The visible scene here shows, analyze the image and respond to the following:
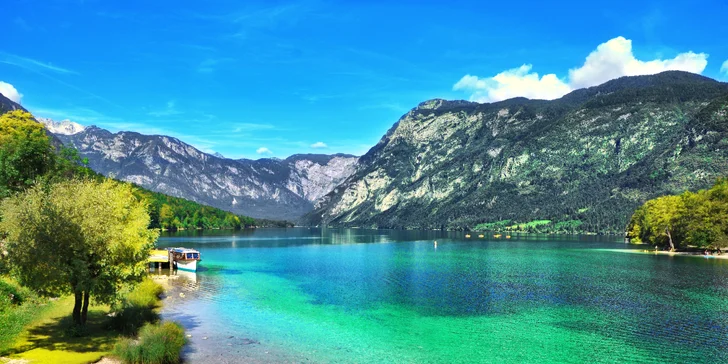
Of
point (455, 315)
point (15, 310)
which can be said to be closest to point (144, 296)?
point (15, 310)

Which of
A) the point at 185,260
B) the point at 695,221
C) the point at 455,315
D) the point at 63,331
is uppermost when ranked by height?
the point at 695,221

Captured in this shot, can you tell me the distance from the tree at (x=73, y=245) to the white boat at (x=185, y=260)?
180 feet

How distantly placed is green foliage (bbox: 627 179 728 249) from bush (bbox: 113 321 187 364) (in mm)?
143518

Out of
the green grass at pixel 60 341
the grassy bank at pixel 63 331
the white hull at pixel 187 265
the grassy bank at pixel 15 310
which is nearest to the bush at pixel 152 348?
the grassy bank at pixel 63 331

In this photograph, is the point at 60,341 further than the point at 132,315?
No

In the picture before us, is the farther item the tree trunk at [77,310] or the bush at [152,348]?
the tree trunk at [77,310]

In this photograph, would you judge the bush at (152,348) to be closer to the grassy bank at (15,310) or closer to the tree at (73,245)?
the tree at (73,245)

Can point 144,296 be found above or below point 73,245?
below

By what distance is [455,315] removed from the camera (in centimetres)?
5197

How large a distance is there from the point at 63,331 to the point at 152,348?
10.3 metres

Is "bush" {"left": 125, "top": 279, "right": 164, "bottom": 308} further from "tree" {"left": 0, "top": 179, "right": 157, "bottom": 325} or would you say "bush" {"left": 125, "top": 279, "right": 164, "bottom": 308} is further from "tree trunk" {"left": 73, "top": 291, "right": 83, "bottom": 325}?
"tree" {"left": 0, "top": 179, "right": 157, "bottom": 325}

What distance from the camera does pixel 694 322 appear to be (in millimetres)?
47500

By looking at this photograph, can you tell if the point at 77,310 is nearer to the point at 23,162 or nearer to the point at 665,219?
the point at 23,162

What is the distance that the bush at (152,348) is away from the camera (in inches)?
1204
